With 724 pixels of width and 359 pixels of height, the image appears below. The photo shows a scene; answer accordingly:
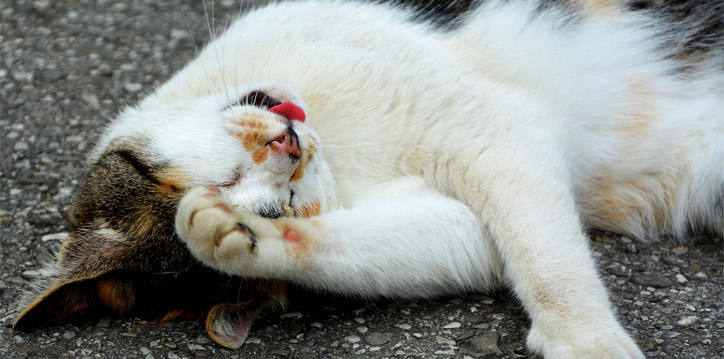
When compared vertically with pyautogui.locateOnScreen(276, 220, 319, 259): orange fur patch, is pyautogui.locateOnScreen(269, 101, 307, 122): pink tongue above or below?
above

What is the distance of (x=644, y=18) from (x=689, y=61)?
224 mm

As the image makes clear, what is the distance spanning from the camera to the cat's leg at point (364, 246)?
211 centimetres

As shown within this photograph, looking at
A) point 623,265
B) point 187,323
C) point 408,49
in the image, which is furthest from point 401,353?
point 408,49

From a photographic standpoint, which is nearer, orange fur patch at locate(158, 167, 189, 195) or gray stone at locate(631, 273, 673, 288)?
orange fur patch at locate(158, 167, 189, 195)

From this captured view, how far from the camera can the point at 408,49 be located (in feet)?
8.88

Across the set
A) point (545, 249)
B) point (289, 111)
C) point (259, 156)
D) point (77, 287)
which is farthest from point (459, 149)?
point (77, 287)

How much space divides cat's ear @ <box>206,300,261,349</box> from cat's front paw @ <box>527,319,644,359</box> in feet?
2.65

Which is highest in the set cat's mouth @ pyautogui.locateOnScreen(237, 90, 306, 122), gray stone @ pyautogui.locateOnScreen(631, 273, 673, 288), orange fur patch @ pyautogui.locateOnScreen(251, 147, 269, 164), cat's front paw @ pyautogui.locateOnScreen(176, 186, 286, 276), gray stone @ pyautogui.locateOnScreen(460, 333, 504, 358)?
cat's mouth @ pyautogui.locateOnScreen(237, 90, 306, 122)

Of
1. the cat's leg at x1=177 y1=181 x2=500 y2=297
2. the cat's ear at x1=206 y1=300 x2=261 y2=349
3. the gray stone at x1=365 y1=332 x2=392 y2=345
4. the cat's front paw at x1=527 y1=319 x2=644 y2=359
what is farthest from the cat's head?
the cat's front paw at x1=527 y1=319 x2=644 y2=359

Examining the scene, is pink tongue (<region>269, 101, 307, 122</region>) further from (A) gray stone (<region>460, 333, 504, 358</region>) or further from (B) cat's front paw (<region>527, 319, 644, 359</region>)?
(B) cat's front paw (<region>527, 319, 644, 359</region>)

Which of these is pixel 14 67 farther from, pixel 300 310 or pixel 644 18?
Answer: pixel 644 18

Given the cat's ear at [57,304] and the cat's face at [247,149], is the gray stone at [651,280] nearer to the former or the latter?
the cat's face at [247,149]

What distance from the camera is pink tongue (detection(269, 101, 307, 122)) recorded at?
240cm

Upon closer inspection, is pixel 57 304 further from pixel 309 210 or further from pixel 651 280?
pixel 651 280
